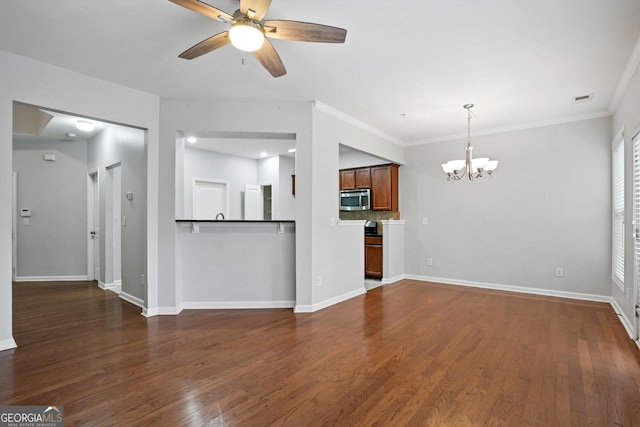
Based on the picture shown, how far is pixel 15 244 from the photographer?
576 cm

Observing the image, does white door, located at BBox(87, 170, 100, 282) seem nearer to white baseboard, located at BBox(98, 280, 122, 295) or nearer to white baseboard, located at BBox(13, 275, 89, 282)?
white baseboard, located at BBox(13, 275, 89, 282)

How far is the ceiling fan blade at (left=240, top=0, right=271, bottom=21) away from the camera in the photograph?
6.05ft

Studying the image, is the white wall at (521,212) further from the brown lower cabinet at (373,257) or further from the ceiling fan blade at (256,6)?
the ceiling fan blade at (256,6)

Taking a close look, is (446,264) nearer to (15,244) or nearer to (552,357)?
(552,357)

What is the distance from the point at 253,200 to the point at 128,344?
4.92 m

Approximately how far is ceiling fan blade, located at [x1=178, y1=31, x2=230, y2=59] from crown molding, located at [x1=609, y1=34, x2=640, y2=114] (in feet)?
10.6

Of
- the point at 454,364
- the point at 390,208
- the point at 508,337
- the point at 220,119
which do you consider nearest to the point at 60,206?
the point at 220,119

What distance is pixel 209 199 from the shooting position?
697 cm

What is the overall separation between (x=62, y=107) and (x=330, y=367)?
341 cm

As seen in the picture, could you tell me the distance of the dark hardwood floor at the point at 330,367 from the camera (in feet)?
6.20

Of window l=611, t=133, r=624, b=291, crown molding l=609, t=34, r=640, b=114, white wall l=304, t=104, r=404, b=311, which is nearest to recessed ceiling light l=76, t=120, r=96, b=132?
white wall l=304, t=104, r=404, b=311

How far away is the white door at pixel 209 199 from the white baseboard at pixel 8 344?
3.95 m

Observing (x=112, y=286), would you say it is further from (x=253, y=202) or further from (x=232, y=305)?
(x=253, y=202)

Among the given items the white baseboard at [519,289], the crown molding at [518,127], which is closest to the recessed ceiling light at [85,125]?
the crown molding at [518,127]
